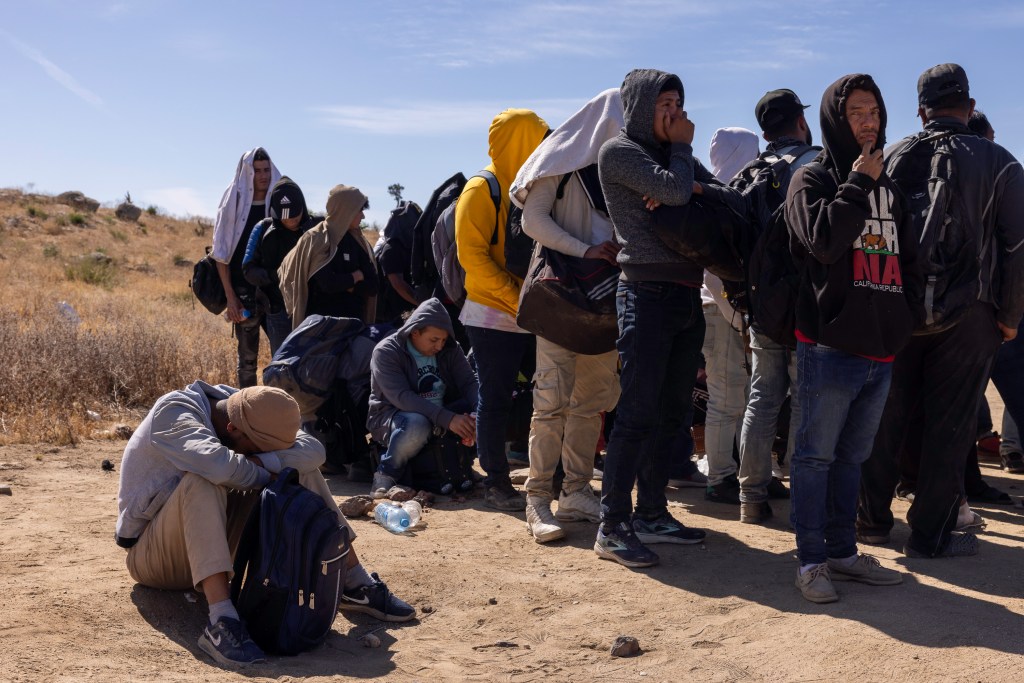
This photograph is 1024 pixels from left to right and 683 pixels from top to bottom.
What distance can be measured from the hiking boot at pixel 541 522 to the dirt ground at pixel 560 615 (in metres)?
0.07

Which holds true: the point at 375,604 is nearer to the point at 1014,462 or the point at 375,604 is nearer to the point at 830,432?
the point at 830,432

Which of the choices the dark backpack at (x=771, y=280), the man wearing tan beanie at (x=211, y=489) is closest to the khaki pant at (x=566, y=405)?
the dark backpack at (x=771, y=280)

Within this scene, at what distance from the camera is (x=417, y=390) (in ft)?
22.6

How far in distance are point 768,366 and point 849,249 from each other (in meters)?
1.35

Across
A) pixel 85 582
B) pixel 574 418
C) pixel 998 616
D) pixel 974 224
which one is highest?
pixel 974 224

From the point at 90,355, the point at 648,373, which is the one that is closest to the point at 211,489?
the point at 648,373

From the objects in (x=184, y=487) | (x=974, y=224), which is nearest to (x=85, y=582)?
(x=184, y=487)

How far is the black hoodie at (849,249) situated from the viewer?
13.9 ft

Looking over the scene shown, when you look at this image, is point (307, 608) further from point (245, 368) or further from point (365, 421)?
point (245, 368)

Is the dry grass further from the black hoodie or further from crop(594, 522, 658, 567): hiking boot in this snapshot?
the black hoodie

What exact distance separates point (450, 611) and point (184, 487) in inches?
51.0

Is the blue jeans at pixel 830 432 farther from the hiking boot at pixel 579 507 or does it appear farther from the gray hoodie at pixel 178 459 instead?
the gray hoodie at pixel 178 459

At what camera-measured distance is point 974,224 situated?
16.0 ft

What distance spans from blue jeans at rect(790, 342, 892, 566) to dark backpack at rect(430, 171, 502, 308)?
7.07ft
